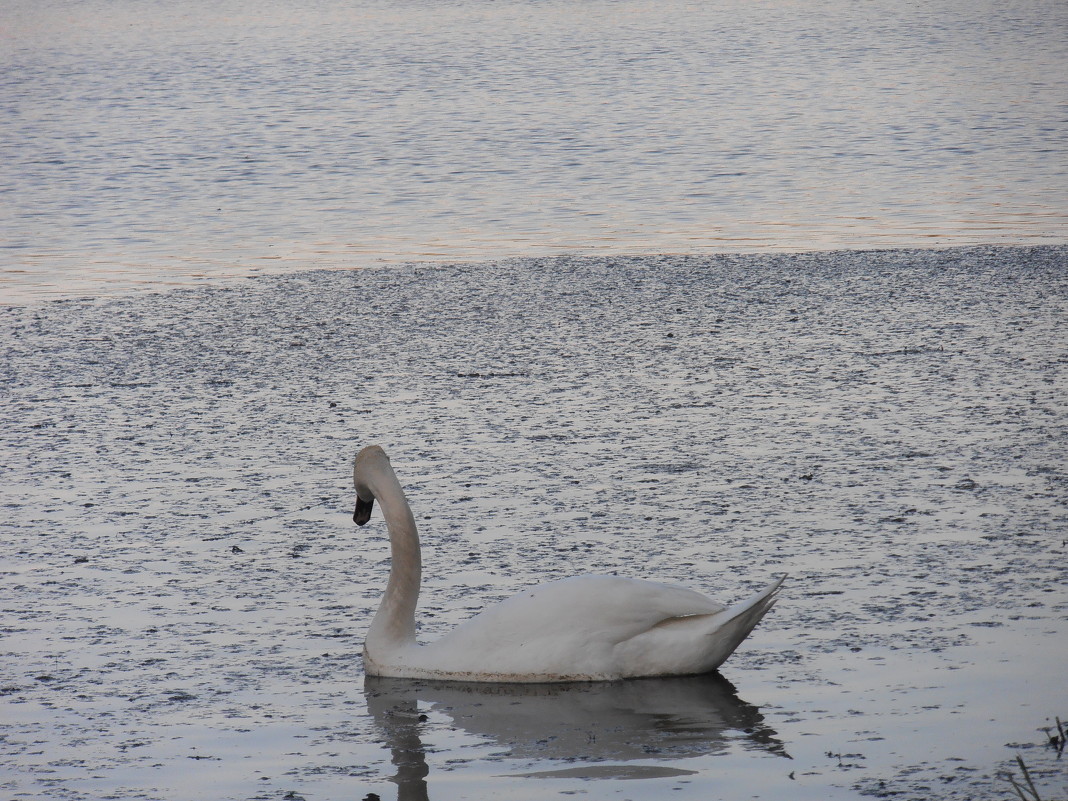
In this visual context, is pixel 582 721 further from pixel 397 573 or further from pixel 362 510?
pixel 362 510

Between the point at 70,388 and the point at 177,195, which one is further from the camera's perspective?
the point at 177,195

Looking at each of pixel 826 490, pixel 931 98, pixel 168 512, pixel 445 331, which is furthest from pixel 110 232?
pixel 931 98

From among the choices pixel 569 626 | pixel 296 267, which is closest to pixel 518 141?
pixel 296 267

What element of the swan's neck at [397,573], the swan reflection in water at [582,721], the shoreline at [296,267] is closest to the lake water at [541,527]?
the swan reflection in water at [582,721]

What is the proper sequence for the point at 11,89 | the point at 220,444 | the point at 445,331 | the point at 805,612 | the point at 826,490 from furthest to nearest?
the point at 11,89 → the point at 445,331 → the point at 220,444 → the point at 826,490 → the point at 805,612

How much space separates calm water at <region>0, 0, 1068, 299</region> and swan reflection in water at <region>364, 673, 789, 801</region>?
840 centimetres

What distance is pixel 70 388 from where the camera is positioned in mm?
9102

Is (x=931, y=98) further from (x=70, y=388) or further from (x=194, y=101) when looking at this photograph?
(x=70, y=388)

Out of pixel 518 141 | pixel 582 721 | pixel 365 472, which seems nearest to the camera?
pixel 582 721

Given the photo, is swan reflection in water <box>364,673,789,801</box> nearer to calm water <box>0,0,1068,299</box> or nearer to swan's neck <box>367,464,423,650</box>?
swan's neck <box>367,464,423,650</box>

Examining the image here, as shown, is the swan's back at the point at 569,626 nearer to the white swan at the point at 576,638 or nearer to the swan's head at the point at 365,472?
the white swan at the point at 576,638

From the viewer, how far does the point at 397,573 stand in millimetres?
5246

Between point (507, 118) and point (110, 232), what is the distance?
1033 cm

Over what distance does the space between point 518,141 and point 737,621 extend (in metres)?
17.8
